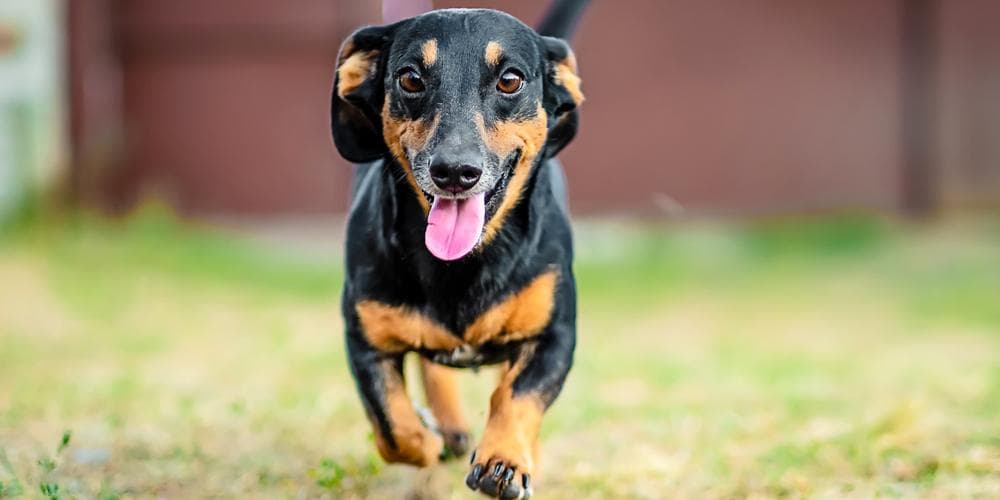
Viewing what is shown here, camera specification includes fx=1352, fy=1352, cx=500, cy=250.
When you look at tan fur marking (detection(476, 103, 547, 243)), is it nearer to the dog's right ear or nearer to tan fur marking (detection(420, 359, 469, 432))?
the dog's right ear

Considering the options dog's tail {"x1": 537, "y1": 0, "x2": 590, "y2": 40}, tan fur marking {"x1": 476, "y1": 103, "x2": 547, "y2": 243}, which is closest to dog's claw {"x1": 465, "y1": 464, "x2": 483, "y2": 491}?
tan fur marking {"x1": 476, "y1": 103, "x2": 547, "y2": 243}

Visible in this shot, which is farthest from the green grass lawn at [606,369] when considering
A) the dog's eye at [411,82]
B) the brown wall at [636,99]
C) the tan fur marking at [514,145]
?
the dog's eye at [411,82]

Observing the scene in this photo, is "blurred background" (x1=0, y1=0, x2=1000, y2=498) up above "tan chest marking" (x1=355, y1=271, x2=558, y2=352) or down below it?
below

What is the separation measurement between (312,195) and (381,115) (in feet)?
24.7

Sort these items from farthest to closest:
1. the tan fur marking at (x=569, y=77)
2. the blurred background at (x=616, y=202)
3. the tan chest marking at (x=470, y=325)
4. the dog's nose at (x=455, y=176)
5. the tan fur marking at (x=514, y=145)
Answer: the blurred background at (x=616, y=202) < the tan fur marking at (x=569, y=77) < the tan chest marking at (x=470, y=325) < the tan fur marking at (x=514, y=145) < the dog's nose at (x=455, y=176)

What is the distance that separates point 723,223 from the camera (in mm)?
11359

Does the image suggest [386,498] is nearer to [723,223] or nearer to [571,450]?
[571,450]

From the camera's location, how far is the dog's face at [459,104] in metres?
3.41

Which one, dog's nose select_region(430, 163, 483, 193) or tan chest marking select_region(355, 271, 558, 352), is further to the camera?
tan chest marking select_region(355, 271, 558, 352)

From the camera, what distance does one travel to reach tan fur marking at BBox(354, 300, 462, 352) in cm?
364

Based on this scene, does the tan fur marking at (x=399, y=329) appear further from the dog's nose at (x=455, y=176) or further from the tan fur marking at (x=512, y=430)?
the dog's nose at (x=455, y=176)

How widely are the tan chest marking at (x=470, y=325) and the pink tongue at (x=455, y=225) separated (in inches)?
9.1

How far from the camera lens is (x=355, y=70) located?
148 inches

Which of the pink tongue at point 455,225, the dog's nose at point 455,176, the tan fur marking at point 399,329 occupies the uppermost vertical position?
the dog's nose at point 455,176
